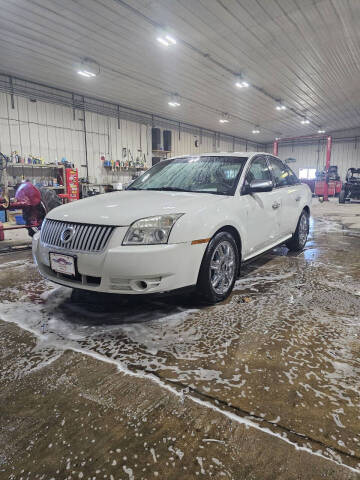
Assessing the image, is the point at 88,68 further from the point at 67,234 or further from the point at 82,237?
the point at 82,237

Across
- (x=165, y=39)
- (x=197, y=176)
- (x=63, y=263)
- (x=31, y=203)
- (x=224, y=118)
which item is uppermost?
(x=224, y=118)

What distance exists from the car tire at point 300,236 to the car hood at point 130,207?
2.01 metres

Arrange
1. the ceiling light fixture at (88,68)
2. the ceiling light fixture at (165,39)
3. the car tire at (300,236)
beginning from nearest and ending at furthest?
1. the car tire at (300,236)
2. the ceiling light fixture at (165,39)
3. the ceiling light fixture at (88,68)

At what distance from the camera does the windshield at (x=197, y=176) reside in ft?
9.32

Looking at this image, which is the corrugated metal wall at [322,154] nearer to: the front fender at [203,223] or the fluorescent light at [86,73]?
the fluorescent light at [86,73]

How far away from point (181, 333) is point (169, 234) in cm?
68

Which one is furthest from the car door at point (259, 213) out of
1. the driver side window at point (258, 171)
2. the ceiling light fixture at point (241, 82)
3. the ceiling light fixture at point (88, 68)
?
the ceiling light fixture at point (241, 82)

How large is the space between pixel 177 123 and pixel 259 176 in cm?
1294

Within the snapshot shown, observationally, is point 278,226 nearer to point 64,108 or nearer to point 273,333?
point 273,333

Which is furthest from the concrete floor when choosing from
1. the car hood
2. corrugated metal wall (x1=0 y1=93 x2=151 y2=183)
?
corrugated metal wall (x1=0 y1=93 x2=151 y2=183)

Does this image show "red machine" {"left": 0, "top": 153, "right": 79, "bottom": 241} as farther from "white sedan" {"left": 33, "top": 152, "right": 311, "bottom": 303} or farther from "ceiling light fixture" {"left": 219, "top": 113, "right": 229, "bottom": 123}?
"ceiling light fixture" {"left": 219, "top": 113, "right": 229, "bottom": 123}

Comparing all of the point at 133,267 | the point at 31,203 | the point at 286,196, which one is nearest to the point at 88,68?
the point at 31,203

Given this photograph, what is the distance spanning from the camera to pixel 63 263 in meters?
2.17

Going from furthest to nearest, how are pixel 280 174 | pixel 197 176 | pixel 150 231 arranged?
1. pixel 280 174
2. pixel 197 176
3. pixel 150 231
